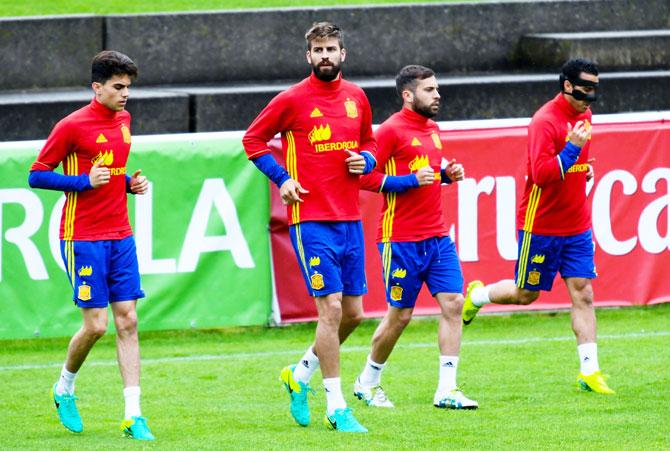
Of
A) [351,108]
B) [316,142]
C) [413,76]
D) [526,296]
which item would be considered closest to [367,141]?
[351,108]

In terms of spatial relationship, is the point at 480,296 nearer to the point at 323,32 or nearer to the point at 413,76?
the point at 413,76

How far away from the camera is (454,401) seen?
9016 millimetres

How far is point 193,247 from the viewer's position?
12.0 metres

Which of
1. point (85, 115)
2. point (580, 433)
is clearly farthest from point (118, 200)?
point (580, 433)

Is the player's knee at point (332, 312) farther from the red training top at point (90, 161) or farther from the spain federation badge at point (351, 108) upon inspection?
the red training top at point (90, 161)

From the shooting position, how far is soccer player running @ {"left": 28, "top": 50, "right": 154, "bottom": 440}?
8.29m

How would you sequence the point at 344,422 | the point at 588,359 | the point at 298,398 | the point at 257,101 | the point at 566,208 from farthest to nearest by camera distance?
the point at 257,101
the point at 566,208
the point at 588,359
the point at 298,398
the point at 344,422

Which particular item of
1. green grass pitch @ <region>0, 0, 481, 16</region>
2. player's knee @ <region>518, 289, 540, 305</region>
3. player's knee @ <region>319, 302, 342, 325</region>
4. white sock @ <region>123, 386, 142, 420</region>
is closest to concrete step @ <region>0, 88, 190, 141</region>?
green grass pitch @ <region>0, 0, 481, 16</region>

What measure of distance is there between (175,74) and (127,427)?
8594 millimetres

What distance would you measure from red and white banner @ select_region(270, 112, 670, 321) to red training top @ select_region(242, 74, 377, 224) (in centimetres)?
380

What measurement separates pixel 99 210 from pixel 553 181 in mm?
3046

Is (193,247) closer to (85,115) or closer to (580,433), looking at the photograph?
(85,115)

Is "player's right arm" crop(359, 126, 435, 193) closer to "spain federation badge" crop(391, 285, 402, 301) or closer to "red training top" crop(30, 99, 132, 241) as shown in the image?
"spain federation badge" crop(391, 285, 402, 301)

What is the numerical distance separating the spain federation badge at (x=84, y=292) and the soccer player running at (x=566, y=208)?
2.99 m
